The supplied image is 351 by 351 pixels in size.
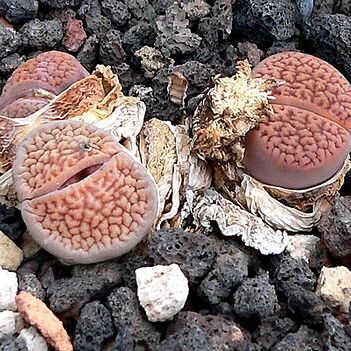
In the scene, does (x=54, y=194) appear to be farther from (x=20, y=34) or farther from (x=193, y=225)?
(x=20, y=34)

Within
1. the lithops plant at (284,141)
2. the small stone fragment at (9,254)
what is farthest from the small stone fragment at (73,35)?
the small stone fragment at (9,254)

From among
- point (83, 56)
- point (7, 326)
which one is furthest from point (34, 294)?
point (83, 56)

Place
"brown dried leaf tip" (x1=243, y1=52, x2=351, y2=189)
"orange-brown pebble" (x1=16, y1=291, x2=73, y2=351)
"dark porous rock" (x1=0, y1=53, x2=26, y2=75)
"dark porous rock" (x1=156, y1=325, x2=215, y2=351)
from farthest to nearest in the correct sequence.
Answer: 1. "dark porous rock" (x1=0, y1=53, x2=26, y2=75)
2. "brown dried leaf tip" (x1=243, y1=52, x2=351, y2=189)
3. "orange-brown pebble" (x1=16, y1=291, x2=73, y2=351)
4. "dark porous rock" (x1=156, y1=325, x2=215, y2=351)

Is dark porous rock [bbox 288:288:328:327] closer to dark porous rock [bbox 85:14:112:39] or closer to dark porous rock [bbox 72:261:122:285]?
dark porous rock [bbox 72:261:122:285]

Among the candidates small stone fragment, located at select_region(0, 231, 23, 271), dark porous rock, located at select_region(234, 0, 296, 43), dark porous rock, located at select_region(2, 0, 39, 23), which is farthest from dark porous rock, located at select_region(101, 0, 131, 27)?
small stone fragment, located at select_region(0, 231, 23, 271)

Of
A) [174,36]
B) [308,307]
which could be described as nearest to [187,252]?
[308,307]

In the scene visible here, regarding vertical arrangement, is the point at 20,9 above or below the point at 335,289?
above

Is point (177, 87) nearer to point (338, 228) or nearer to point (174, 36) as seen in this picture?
point (174, 36)
